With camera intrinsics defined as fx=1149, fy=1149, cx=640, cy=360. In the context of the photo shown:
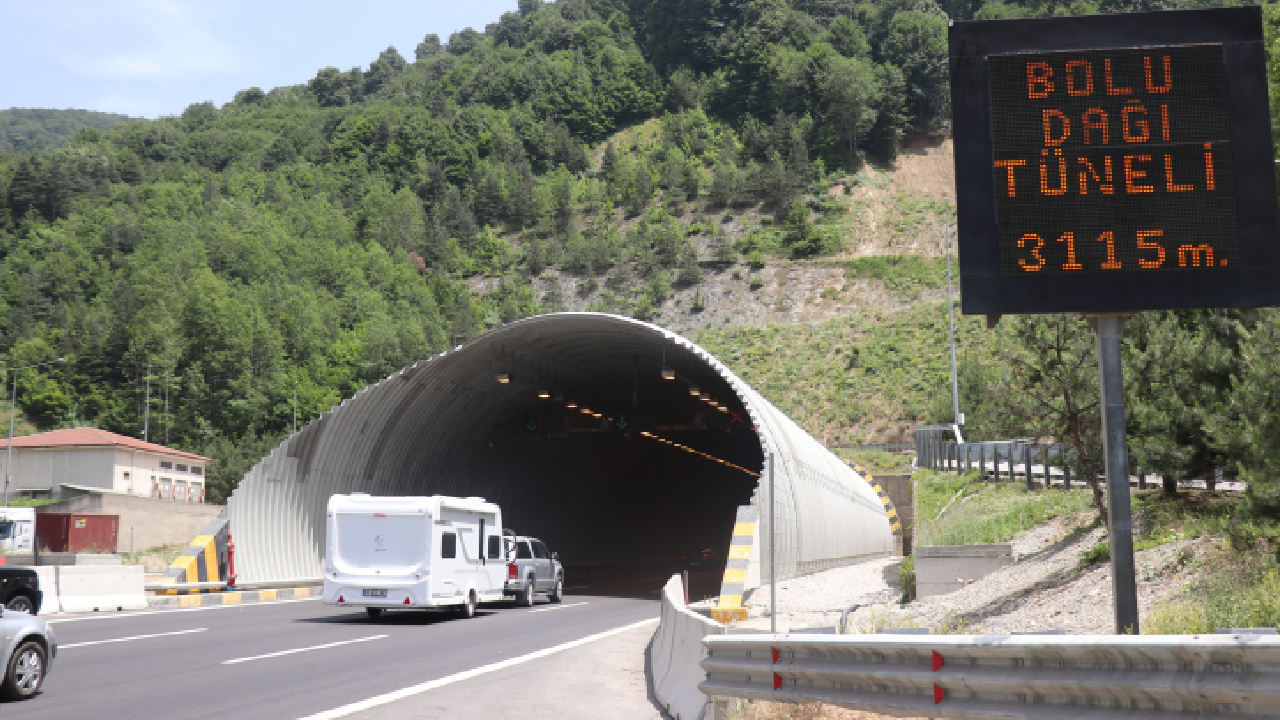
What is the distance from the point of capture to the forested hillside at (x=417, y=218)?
109250 mm

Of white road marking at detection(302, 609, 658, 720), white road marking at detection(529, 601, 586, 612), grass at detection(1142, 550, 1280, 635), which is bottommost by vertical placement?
white road marking at detection(529, 601, 586, 612)

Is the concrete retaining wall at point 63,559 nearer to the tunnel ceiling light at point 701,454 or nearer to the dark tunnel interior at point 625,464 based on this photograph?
the dark tunnel interior at point 625,464

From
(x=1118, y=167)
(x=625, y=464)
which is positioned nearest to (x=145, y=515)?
(x=625, y=464)

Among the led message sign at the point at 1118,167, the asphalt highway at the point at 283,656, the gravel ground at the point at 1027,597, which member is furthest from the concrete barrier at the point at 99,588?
the led message sign at the point at 1118,167

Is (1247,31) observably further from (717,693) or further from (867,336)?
(867,336)

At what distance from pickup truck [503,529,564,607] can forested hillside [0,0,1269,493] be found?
64.8 m

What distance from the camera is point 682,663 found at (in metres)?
11.3

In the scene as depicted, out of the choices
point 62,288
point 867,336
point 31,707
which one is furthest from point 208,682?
point 62,288

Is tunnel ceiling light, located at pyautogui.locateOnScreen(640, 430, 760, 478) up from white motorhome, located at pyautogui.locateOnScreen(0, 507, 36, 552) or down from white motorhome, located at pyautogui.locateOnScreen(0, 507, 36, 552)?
up

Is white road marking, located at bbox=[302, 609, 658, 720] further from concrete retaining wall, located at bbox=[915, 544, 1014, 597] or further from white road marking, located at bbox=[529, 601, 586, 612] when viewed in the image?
white road marking, located at bbox=[529, 601, 586, 612]

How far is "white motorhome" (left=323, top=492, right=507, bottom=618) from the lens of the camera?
21641mm

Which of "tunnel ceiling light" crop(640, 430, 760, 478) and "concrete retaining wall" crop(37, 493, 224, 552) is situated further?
"tunnel ceiling light" crop(640, 430, 760, 478)

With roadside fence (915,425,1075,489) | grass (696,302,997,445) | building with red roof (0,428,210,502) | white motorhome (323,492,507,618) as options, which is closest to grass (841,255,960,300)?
grass (696,302,997,445)

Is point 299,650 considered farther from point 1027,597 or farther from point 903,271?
point 903,271
